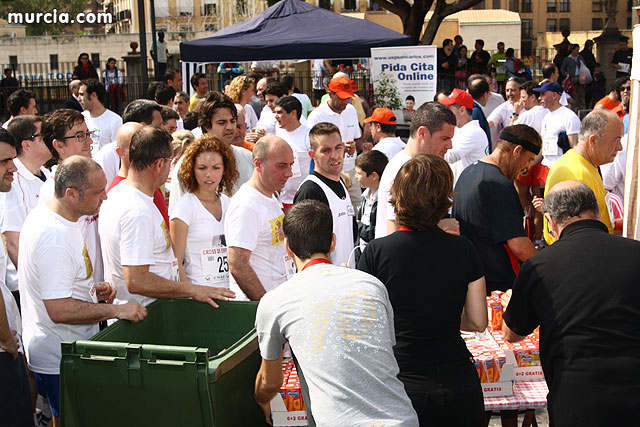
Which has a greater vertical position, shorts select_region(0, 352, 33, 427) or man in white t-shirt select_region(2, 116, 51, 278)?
man in white t-shirt select_region(2, 116, 51, 278)

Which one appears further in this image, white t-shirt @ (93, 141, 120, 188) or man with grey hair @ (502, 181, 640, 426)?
white t-shirt @ (93, 141, 120, 188)

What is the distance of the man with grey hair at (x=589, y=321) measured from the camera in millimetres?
2807

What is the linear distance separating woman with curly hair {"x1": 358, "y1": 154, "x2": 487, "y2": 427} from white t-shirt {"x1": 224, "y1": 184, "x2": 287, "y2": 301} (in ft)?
3.61

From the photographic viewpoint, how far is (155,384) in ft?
9.74

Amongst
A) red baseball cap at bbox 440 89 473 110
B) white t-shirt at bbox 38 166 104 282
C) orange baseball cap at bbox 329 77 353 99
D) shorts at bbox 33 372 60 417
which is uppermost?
orange baseball cap at bbox 329 77 353 99

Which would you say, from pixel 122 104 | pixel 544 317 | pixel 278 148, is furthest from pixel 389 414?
pixel 122 104

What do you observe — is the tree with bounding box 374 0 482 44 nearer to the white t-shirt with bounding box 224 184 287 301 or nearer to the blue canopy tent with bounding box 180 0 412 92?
the blue canopy tent with bounding box 180 0 412 92

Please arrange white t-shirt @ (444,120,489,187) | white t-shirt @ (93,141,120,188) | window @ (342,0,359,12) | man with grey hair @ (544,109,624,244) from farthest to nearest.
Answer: window @ (342,0,359,12) < white t-shirt @ (444,120,489,187) < white t-shirt @ (93,141,120,188) < man with grey hair @ (544,109,624,244)

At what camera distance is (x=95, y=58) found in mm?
52750

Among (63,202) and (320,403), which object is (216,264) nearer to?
(63,202)

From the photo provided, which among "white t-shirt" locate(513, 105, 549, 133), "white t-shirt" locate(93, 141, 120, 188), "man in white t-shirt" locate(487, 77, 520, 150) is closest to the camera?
"white t-shirt" locate(93, 141, 120, 188)

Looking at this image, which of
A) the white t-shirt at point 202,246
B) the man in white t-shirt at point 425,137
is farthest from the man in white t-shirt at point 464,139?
the white t-shirt at point 202,246

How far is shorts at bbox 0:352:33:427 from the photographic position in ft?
11.3

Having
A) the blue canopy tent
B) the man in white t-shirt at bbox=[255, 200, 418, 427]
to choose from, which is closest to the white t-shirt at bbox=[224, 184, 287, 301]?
the man in white t-shirt at bbox=[255, 200, 418, 427]
